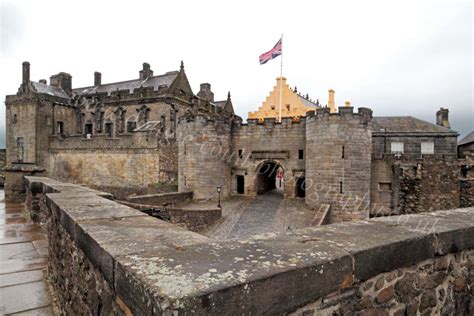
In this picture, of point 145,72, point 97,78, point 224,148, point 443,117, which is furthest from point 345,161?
point 97,78

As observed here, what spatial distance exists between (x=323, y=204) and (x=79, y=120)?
98.0 ft

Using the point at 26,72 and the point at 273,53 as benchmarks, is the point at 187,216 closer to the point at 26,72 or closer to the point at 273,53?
the point at 273,53

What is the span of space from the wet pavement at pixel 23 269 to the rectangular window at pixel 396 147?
2764 cm

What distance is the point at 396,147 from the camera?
2738 cm

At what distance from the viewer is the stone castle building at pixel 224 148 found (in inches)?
630

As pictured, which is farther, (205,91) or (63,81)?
(205,91)

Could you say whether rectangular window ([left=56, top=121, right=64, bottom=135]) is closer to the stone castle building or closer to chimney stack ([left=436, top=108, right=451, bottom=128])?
the stone castle building

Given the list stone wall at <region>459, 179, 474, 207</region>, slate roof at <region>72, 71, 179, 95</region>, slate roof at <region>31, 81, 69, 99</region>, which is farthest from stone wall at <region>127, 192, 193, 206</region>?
slate roof at <region>31, 81, 69, 99</region>

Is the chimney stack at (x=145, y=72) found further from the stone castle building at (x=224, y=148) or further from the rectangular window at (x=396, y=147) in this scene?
the rectangular window at (x=396, y=147)

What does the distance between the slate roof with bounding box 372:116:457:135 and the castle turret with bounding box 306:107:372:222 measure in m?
14.1

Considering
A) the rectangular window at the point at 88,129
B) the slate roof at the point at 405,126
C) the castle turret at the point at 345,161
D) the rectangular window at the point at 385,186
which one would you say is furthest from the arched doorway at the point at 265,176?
the rectangular window at the point at 88,129

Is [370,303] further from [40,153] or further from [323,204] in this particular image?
[40,153]

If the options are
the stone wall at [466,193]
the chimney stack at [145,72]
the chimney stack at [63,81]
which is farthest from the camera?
the chimney stack at [63,81]

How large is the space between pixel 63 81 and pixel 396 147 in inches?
1465
